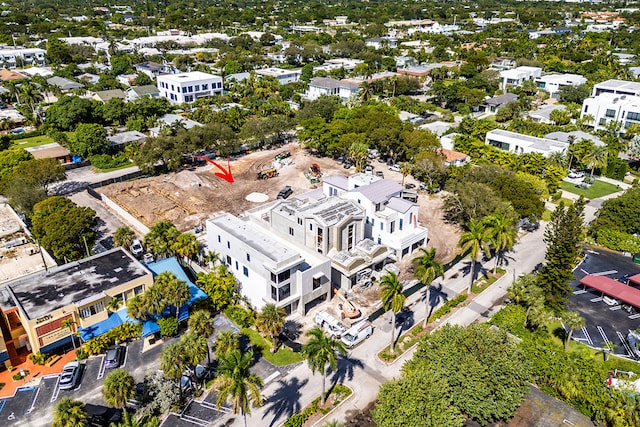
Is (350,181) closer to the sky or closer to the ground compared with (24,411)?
closer to the sky

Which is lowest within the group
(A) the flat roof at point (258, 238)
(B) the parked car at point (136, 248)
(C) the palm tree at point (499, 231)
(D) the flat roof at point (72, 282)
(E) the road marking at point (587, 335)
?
(E) the road marking at point (587, 335)

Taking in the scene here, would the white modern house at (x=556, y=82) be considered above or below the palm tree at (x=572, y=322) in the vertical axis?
above

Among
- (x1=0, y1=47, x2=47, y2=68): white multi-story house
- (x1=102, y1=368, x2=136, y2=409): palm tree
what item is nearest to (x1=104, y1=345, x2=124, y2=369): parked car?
(x1=102, y1=368, x2=136, y2=409): palm tree

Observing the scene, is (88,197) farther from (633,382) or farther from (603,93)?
(603,93)

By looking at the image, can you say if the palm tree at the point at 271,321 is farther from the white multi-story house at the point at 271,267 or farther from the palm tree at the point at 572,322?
the palm tree at the point at 572,322

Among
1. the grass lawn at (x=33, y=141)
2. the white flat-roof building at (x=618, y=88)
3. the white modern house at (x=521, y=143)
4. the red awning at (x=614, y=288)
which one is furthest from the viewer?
the white flat-roof building at (x=618, y=88)

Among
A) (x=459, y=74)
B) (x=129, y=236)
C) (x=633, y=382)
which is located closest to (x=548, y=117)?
(x=459, y=74)

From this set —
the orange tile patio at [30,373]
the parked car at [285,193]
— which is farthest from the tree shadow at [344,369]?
the parked car at [285,193]
